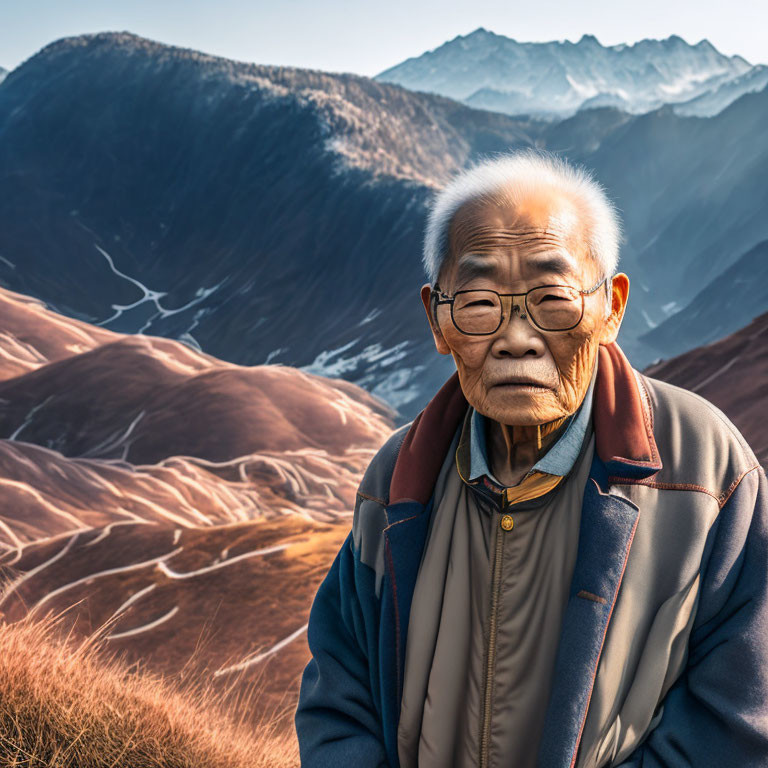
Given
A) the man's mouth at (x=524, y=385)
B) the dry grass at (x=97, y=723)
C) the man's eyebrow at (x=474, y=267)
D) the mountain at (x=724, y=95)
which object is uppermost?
the mountain at (x=724, y=95)

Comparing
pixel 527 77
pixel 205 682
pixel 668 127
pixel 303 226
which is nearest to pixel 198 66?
pixel 303 226

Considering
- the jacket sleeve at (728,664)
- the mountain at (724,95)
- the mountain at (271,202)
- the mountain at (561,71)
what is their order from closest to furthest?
the jacket sleeve at (728,664)
the mountain at (271,202)
the mountain at (724,95)
the mountain at (561,71)

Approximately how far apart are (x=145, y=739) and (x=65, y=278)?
92.2 ft

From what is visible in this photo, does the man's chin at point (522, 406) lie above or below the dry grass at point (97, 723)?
above

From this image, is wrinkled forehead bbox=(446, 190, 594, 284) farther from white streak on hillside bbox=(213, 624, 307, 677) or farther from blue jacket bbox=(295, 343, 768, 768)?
white streak on hillside bbox=(213, 624, 307, 677)

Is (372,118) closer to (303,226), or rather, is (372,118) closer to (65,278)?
(303,226)

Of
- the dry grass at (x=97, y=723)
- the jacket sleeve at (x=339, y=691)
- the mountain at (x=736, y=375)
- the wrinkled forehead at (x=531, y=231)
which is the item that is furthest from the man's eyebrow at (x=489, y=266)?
the mountain at (x=736, y=375)

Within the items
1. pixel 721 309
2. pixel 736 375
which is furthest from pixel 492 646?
pixel 721 309

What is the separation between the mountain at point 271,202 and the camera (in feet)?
81.8

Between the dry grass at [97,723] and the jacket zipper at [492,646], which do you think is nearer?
the jacket zipper at [492,646]

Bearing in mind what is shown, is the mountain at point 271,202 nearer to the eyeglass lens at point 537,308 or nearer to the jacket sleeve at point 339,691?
the jacket sleeve at point 339,691

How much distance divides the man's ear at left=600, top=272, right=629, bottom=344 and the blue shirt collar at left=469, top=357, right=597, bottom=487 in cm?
6

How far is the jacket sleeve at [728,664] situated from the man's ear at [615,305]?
31 cm

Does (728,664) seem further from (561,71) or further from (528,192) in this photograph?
(561,71)
